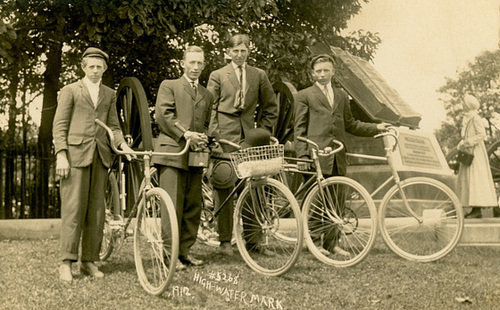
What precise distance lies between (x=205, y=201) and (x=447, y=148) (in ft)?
14.8

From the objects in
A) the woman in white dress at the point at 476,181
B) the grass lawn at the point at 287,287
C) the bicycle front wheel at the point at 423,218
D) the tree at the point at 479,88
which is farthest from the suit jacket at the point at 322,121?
the woman in white dress at the point at 476,181

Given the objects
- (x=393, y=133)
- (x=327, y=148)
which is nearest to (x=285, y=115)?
(x=327, y=148)

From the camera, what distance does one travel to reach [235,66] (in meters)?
5.07

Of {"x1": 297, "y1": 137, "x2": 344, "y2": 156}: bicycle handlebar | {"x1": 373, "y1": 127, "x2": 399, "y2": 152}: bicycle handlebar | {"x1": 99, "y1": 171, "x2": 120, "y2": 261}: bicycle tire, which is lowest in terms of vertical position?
{"x1": 99, "y1": 171, "x2": 120, "y2": 261}: bicycle tire

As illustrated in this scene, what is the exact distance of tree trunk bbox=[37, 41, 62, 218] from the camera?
28.6 feet

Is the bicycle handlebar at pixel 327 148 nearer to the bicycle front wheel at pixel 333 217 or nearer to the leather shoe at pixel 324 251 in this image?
the bicycle front wheel at pixel 333 217

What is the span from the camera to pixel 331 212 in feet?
15.2

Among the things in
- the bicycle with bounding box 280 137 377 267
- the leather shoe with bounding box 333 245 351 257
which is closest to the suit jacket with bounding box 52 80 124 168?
the bicycle with bounding box 280 137 377 267

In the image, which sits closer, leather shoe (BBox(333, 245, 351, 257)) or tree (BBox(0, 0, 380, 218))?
leather shoe (BBox(333, 245, 351, 257))

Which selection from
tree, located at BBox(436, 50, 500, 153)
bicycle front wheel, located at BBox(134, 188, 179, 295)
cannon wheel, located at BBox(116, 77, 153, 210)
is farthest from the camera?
cannon wheel, located at BBox(116, 77, 153, 210)

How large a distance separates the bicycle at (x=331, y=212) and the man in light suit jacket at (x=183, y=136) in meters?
0.72

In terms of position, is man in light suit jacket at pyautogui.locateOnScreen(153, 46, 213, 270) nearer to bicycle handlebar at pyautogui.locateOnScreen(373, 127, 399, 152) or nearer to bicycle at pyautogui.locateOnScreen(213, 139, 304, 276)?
bicycle at pyautogui.locateOnScreen(213, 139, 304, 276)

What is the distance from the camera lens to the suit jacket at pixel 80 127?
436cm

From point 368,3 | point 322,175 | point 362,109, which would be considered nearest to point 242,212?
point 322,175
